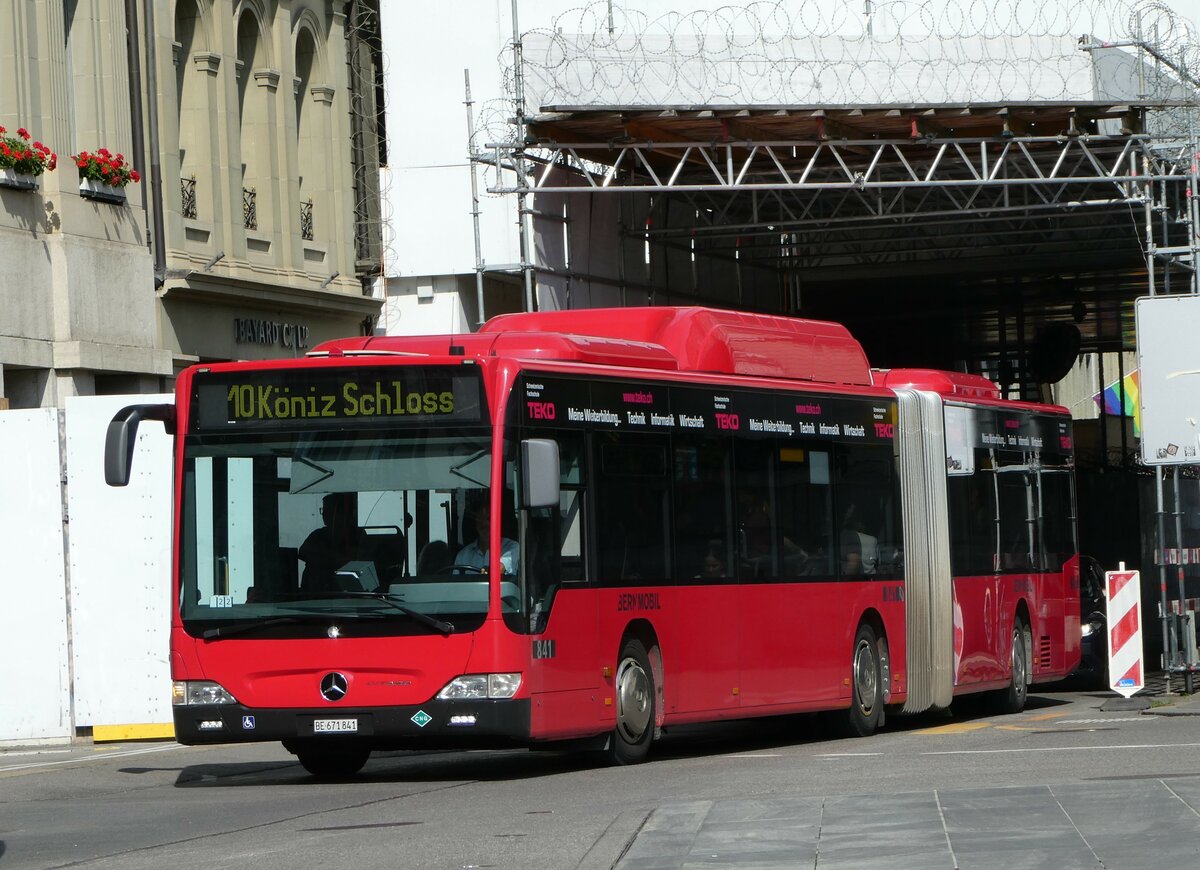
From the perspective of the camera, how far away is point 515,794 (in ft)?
41.2

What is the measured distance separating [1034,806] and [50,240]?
14.8 m

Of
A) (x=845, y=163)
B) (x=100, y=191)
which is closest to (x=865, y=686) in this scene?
(x=100, y=191)

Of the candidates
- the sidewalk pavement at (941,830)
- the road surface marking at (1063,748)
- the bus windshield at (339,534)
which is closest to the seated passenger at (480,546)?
the bus windshield at (339,534)

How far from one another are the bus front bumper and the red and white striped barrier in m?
8.79

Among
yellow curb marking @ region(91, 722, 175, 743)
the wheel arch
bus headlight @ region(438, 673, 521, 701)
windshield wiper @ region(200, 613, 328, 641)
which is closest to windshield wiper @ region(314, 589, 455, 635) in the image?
windshield wiper @ region(200, 613, 328, 641)

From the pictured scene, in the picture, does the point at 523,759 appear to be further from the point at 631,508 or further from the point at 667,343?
the point at 667,343

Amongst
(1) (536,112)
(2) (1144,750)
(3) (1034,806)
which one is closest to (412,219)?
(1) (536,112)

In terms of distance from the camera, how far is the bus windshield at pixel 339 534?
1319 centimetres

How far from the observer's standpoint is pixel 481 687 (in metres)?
13.1

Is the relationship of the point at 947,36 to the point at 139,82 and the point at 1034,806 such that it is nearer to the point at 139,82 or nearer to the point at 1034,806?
the point at 139,82

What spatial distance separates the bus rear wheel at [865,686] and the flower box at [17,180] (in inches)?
383

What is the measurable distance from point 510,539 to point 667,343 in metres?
3.42

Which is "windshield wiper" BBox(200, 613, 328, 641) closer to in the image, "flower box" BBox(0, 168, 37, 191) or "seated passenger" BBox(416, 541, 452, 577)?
"seated passenger" BBox(416, 541, 452, 577)

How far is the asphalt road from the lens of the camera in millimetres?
9961
